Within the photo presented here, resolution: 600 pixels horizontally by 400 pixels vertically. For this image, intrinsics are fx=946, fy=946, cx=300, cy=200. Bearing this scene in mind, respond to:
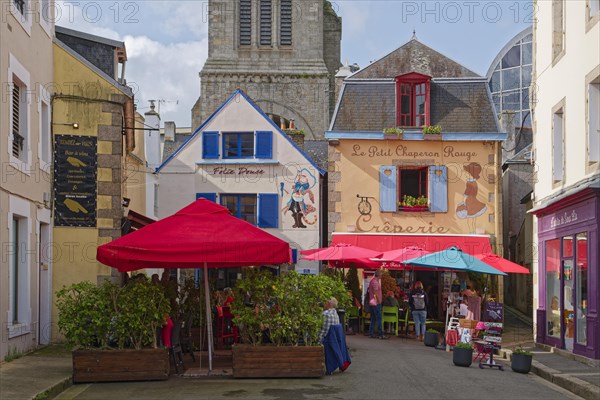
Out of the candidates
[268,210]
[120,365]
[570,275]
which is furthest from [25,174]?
[268,210]

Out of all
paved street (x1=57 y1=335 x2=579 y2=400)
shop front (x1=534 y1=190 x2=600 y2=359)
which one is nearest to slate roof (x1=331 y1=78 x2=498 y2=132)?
shop front (x1=534 y1=190 x2=600 y2=359)

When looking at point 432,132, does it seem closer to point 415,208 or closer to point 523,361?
point 415,208

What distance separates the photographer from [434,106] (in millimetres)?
29484

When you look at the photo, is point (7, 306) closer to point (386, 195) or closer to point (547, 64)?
point (547, 64)

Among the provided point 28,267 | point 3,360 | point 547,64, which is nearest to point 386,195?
point 547,64

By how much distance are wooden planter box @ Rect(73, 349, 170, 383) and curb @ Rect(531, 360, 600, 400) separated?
19.1 ft

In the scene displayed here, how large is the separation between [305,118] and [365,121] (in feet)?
61.5

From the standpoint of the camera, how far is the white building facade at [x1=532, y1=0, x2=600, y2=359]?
17.1 metres

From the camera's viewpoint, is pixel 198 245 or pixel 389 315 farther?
pixel 389 315

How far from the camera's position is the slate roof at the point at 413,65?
30.4 metres

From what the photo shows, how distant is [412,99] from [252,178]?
5607 mm

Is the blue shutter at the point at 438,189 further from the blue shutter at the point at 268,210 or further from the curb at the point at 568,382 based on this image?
the curb at the point at 568,382

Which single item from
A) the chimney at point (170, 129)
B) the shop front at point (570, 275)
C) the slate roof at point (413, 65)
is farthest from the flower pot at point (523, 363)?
the chimney at point (170, 129)

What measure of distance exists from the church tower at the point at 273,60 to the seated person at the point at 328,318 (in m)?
33.3
